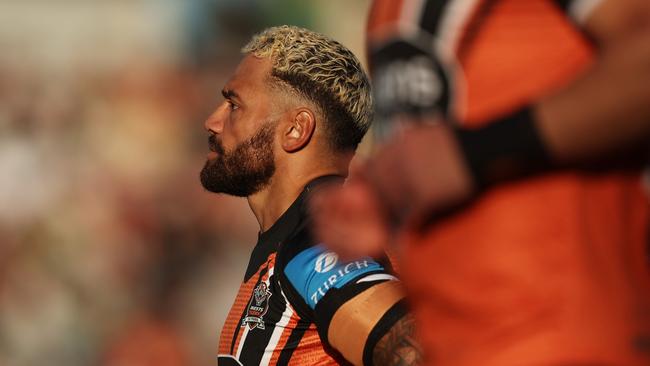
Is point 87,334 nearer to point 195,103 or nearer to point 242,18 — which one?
point 195,103

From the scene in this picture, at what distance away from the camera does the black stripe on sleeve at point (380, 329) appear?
2467 millimetres

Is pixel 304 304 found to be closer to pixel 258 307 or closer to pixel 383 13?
pixel 258 307

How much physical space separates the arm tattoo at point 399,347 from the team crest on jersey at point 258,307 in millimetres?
725

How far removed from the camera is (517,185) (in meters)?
1.33

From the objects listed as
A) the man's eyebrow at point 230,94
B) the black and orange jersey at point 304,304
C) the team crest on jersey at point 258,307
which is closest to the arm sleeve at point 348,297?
the black and orange jersey at point 304,304

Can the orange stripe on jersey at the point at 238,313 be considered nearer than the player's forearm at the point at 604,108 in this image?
No

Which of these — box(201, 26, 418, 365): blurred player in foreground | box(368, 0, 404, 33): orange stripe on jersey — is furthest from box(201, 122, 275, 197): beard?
box(368, 0, 404, 33): orange stripe on jersey

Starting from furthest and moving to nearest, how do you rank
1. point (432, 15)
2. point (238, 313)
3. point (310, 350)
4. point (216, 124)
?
point (216, 124), point (238, 313), point (310, 350), point (432, 15)

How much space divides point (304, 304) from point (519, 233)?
158cm

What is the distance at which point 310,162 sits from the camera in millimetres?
3467

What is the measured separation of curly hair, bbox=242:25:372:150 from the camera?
3.51 meters

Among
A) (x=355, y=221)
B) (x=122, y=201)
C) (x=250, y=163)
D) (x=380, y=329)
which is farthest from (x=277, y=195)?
(x=122, y=201)

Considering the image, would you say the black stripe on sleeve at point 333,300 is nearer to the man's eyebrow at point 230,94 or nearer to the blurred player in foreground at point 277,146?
the blurred player in foreground at point 277,146

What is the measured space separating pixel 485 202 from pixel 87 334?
22.7 ft
